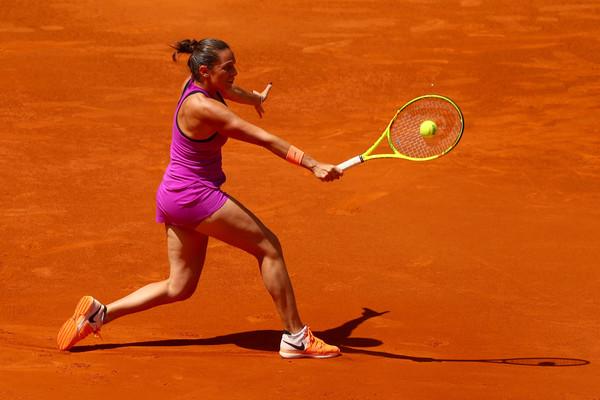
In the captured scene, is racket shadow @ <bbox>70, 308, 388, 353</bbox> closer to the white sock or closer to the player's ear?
the white sock

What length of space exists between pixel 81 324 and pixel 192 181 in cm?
104

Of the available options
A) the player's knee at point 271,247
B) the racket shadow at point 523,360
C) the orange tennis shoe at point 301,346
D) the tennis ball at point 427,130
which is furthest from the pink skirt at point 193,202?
the tennis ball at point 427,130

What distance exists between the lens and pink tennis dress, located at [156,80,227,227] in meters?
5.00

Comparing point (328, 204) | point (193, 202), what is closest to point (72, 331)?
point (193, 202)

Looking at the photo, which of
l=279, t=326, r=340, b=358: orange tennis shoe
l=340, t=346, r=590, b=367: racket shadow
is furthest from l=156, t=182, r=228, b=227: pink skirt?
l=340, t=346, r=590, b=367: racket shadow

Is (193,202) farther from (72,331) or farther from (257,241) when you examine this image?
(72,331)

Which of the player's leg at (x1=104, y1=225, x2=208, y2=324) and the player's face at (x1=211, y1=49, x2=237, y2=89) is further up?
the player's face at (x1=211, y1=49, x2=237, y2=89)

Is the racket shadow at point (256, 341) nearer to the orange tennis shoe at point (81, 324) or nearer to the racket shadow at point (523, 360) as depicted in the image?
the orange tennis shoe at point (81, 324)

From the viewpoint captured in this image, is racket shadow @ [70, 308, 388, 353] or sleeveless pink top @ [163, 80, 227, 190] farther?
racket shadow @ [70, 308, 388, 353]

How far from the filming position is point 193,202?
5000mm

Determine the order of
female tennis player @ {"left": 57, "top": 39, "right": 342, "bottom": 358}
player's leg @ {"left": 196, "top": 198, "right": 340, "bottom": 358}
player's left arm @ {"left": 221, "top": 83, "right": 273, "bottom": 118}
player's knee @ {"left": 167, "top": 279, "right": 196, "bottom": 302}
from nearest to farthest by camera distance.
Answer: female tennis player @ {"left": 57, "top": 39, "right": 342, "bottom": 358} < player's leg @ {"left": 196, "top": 198, "right": 340, "bottom": 358} < player's knee @ {"left": 167, "top": 279, "right": 196, "bottom": 302} < player's left arm @ {"left": 221, "top": 83, "right": 273, "bottom": 118}

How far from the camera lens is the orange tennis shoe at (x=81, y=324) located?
16.9 ft

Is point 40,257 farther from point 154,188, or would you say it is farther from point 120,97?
point 120,97

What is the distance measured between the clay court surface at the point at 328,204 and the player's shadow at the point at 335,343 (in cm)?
2
